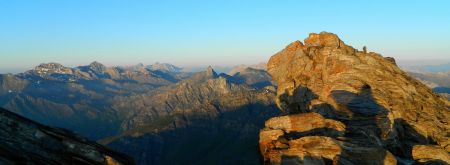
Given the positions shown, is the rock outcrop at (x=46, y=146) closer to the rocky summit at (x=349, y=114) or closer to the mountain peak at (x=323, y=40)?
the rocky summit at (x=349, y=114)

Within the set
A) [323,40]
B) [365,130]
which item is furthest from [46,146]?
[323,40]

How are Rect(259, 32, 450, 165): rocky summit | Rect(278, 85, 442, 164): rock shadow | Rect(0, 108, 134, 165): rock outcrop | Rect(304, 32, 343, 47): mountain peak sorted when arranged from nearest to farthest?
Rect(0, 108, 134, 165): rock outcrop < Rect(259, 32, 450, 165): rocky summit < Rect(278, 85, 442, 164): rock shadow < Rect(304, 32, 343, 47): mountain peak

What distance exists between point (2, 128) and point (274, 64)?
8234 centimetres

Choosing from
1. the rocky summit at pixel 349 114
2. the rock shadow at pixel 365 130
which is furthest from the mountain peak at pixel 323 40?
the rock shadow at pixel 365 130

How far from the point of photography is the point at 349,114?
7006 cm

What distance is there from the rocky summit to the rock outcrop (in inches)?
873

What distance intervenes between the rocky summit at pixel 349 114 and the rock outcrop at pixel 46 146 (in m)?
22.2

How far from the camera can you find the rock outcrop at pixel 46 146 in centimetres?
3331

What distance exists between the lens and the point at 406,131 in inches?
2788

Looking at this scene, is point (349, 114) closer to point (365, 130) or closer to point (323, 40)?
point (365, 130)

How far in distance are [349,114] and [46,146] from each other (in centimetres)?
4748

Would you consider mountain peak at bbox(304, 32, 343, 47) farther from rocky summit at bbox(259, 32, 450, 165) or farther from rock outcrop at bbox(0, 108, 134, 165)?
rock outcrop at bbox(0, 108, 134, 165)

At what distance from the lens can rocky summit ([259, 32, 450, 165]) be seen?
52.4 m

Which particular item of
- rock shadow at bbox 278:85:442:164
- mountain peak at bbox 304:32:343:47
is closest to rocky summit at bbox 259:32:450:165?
rock shadow at bbox 278:85:442:164
